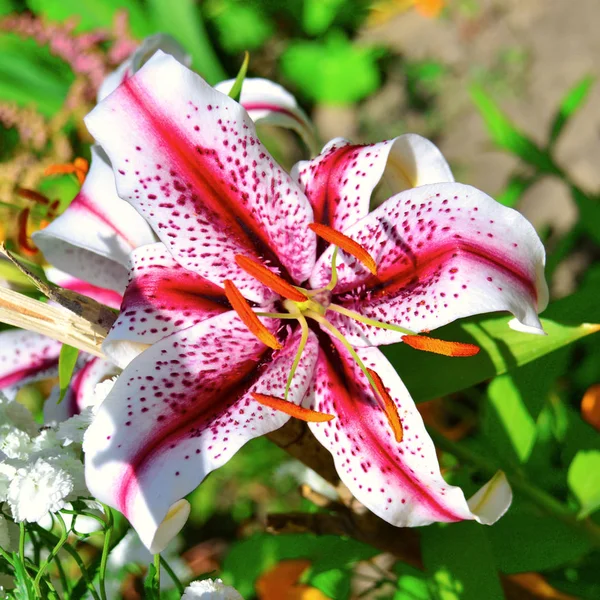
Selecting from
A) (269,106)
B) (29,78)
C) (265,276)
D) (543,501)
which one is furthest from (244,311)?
(29,78)

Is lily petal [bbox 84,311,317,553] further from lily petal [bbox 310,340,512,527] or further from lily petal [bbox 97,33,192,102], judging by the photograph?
lily petal [bbox 97,33,192,102]

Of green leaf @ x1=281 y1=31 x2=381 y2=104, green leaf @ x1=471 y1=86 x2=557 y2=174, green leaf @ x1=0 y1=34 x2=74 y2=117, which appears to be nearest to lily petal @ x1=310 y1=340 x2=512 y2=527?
green leaf @ x1=471 y1=86 x2=557 y2=174

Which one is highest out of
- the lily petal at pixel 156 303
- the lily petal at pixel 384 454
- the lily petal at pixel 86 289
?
the lily petal at pixel 156 303

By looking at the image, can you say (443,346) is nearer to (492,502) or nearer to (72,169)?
(492,502)

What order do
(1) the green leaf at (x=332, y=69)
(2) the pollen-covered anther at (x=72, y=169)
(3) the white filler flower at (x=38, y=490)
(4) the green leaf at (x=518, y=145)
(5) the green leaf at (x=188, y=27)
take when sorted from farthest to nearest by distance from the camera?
1. (1) the green leaf at (x=332, y=69)
2. (5) the green leaf at (x=188, y=27)
3. (4) the green leaf at (x=518, y=145)
4. (2) the pollen-covered anther at (x=72, y=169)
5. (3) the white filler flower at (x=38, y=490)

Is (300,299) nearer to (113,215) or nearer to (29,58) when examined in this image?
(113,215)

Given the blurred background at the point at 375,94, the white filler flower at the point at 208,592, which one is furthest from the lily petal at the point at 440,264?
the blurred background at the point at 375,94

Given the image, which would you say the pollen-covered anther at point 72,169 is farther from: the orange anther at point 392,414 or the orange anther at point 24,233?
the orange anther at point 392,414
